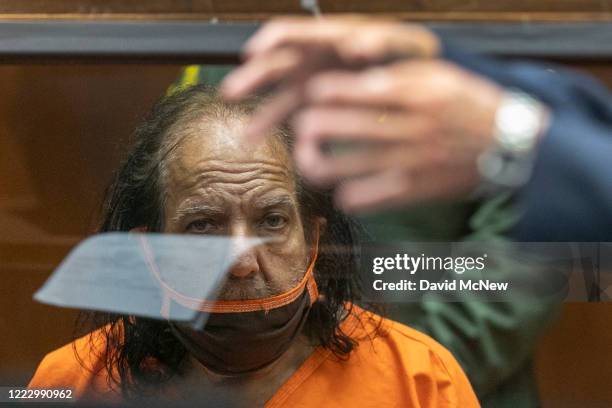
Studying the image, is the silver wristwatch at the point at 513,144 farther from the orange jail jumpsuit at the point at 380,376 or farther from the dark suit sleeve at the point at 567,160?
the orange jail jumpsuit at the point at 380,376

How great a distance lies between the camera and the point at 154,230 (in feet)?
7.64

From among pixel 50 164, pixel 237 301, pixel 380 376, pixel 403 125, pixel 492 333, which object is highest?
pixel 403 125

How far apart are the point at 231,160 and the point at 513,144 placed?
953 millimetres

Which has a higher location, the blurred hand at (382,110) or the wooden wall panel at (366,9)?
the blurred hand at (382,110)

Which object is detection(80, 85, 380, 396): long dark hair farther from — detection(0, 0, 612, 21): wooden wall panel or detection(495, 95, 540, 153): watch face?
detection(495, 95, 540, 153): watch face

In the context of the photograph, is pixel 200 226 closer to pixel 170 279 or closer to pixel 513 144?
pixel 170 279

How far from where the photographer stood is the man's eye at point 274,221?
7.39 feet

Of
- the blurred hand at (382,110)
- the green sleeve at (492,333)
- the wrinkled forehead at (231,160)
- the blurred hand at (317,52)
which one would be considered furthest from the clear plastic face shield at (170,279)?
the blurred hand at (382,110)

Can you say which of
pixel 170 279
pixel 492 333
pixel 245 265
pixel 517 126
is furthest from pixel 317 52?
pixel 492 333

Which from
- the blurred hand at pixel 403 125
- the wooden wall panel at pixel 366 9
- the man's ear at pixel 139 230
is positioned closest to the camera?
the blurred hand at pixel 403 125

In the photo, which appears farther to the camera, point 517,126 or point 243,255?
point 243,255

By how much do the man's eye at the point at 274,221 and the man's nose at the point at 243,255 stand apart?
57 millimetres

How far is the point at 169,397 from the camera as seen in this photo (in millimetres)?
2406

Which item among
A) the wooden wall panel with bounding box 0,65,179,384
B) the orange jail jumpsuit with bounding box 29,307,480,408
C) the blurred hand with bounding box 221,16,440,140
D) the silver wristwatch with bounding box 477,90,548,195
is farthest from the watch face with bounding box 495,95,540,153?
the wooden wall panel with bounding box 0,65,179,384
